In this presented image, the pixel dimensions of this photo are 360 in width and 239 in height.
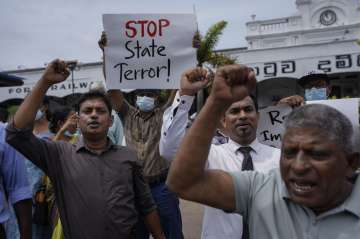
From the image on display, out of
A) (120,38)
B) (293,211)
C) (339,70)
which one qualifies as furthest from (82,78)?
(293,211)

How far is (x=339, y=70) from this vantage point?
17703 millimetres


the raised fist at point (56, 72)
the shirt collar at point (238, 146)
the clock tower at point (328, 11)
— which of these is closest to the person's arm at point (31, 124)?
the raised fist at point (56, 72)

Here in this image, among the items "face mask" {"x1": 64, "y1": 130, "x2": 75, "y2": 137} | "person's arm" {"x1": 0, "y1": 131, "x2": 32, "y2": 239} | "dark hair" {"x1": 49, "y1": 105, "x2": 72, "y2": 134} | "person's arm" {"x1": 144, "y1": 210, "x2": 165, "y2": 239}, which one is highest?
"dark hair" {"x1": 49, "y1": 105, "x2": 72, "y2": 134}

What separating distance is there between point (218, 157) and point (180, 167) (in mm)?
919

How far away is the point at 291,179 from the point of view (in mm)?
1525

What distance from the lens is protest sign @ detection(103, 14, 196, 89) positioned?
331 centimetres

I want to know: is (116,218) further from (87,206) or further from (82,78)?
(82,78)

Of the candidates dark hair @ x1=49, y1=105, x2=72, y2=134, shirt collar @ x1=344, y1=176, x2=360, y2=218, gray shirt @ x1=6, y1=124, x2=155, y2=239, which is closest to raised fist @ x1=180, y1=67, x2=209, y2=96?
gray shirt @ x1=6, y1=124, x2=155, y2=239

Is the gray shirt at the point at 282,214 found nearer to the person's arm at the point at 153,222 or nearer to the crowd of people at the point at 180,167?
the crowd of people at the point at 180,167

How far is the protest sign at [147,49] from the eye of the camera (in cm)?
331

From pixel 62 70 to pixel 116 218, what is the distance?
957 millimetres

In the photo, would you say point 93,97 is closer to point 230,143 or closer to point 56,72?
point 56,72

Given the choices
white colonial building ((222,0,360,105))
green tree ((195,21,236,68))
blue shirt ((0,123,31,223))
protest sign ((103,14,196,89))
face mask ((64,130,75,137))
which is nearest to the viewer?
blue shirt ((0,123,31,223))

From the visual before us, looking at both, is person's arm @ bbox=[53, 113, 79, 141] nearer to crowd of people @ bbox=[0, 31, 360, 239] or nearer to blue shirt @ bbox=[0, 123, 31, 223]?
crowd of people @ bbox=[0, 31, 360, 239]
